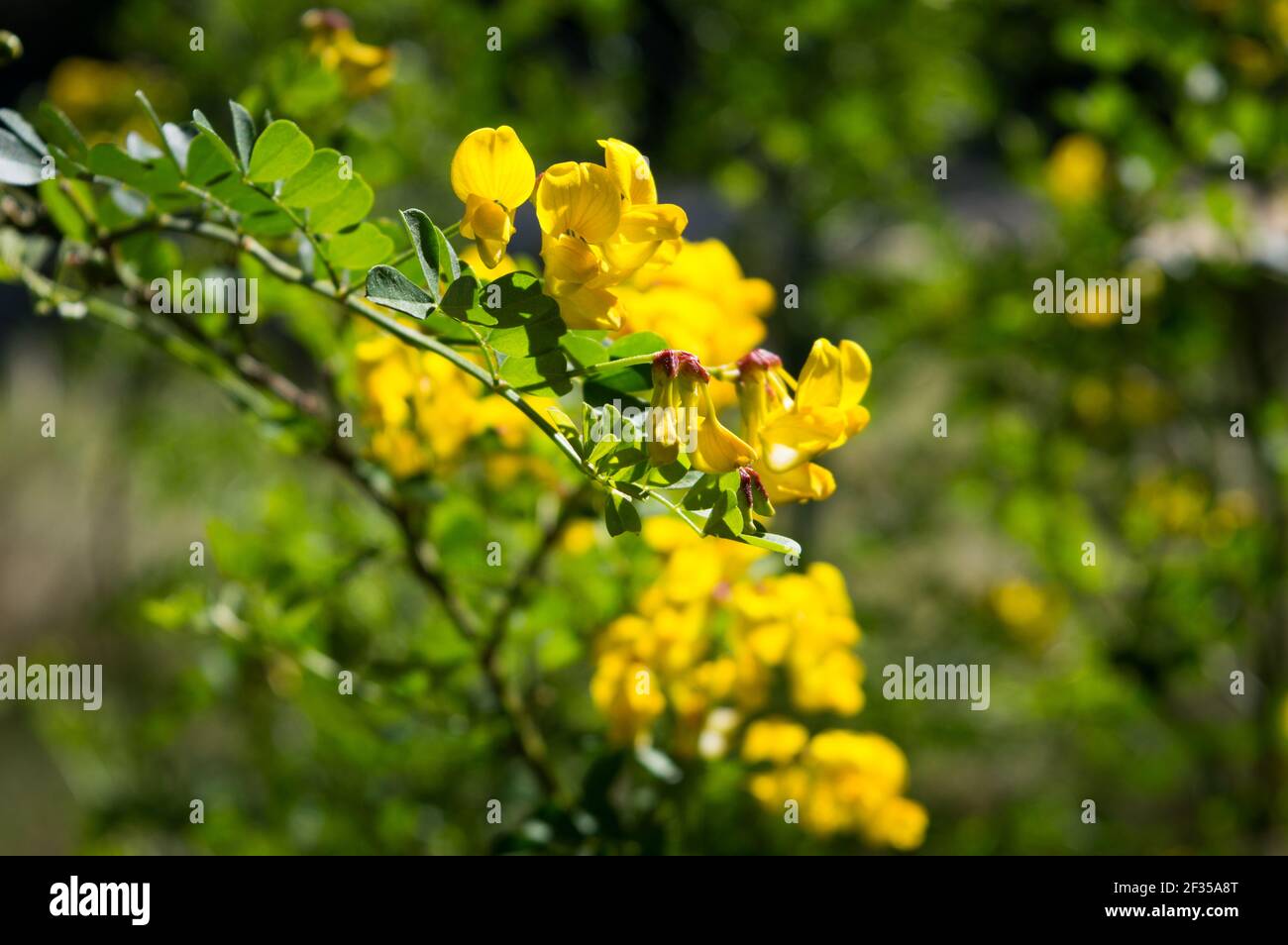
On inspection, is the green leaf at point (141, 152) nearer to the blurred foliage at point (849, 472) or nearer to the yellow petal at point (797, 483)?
the blurred foliage at point (849, 472)

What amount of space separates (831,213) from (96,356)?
2.82 feet

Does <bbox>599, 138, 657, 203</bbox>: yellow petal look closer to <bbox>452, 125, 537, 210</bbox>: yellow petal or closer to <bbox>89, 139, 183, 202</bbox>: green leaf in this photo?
<bbox>452, 125, 537, 210</bbox>: yellow petal

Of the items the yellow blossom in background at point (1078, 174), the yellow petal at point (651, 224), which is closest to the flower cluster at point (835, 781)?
the yellow petal at point (651, 224)

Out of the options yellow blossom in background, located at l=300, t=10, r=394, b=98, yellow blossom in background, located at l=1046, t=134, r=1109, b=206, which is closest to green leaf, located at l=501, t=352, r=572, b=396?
yellow blossom in background, located at l=300, t=10, r=394, b=98

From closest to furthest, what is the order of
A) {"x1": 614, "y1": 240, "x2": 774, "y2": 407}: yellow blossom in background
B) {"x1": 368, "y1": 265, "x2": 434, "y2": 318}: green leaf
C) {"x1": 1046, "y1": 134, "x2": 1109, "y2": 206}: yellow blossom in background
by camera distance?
{"x1": 368, "y1": 265, "x2": 434, "y2": 318}: green leaf < {"x1": 614, "y1": 240, "x2": 774, "y2": 407}: yellow blossom in background < {"x1": 1046, "y1": 134, "x2": 1109, "y2": 206}: yellow blossom in background

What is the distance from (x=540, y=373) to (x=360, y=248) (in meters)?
0.08

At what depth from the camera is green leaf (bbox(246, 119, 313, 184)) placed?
1.10 feet

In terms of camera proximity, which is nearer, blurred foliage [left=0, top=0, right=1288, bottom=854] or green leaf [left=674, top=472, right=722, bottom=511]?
green leaf [left=674, top=472, right=722, bottom=511]

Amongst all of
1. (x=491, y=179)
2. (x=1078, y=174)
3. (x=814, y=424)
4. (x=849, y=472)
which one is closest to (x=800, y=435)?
(x=814, y=424)

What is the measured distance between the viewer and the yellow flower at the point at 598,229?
0.31 metres

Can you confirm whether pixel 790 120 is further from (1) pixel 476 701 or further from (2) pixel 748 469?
(2) pixel 748 469

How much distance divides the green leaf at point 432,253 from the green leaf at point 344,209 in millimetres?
45

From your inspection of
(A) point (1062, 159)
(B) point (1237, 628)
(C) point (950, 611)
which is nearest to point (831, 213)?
(A) point (1062, 159)

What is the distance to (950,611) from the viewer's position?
1.26m
